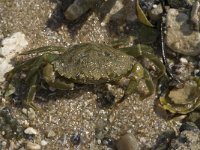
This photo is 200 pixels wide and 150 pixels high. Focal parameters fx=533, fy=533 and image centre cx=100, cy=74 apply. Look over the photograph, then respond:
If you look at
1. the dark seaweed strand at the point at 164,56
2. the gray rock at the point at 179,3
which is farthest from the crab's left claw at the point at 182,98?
the gray rock at the point at 179,3

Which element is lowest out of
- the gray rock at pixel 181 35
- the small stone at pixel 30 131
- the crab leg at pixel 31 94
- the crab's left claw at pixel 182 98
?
the crab's left claw at pixel 182 98

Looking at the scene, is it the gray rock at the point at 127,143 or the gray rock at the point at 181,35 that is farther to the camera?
the gray rock at the point at 181,35

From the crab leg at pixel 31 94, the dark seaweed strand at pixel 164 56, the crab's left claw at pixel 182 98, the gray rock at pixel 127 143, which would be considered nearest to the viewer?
the gray rock at pixel 127 143

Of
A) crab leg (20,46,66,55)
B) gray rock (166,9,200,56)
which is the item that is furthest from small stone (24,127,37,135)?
gray rock (166,9,200,56)

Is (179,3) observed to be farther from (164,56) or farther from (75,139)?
(75,139)

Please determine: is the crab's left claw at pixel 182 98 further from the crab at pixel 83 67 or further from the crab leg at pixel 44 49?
the crab leg at pixel 44 49

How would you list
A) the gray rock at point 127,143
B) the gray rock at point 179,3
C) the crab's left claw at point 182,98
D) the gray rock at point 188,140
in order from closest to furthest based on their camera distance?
the gray rock at point 188,140
the gray rock at point 127,143
the crab's left claw at point 182,98
the gray rock at point 179,3

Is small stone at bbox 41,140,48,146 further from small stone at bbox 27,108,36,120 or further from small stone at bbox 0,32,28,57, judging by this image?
small stone at bbox 0,32,28,57
